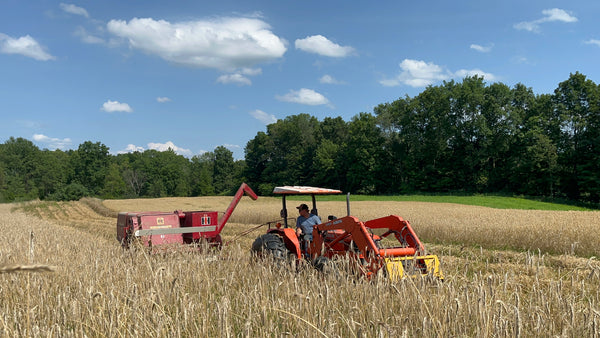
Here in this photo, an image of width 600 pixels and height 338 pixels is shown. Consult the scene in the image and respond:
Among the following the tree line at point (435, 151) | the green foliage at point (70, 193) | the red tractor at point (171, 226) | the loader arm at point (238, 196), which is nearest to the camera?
the red tractor at point (171, 226)

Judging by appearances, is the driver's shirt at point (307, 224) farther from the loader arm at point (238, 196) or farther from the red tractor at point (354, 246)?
the loader arm at point (238, 196)

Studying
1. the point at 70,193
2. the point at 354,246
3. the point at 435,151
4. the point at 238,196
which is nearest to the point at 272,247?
the point at 354,246

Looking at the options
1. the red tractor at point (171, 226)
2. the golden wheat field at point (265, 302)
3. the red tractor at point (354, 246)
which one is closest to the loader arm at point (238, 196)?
the red tractor at point (171, 226)

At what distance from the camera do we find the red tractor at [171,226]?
995 centimetres

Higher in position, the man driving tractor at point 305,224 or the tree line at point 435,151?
the tree line at point 435,151

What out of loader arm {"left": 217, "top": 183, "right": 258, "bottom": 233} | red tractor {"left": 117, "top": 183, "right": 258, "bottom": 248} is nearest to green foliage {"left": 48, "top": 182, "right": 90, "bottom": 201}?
red tractor {"left": 117, "top": 183, "right": 258, "bottom": 248}

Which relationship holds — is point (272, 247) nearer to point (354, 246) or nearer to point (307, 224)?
point (307, 224)

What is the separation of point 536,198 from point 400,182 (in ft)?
64.0

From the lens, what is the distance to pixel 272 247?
24.1 ft

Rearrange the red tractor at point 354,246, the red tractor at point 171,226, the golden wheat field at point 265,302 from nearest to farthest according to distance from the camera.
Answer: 1. the golden wheat field at point 265,302
2. the red tractor at point 354,246
3. the red tractor at point 171,226

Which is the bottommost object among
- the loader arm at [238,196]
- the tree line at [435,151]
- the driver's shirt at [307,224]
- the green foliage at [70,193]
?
the green foliage at [70,193]

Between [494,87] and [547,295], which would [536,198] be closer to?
[494,87]

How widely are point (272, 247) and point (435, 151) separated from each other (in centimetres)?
5234

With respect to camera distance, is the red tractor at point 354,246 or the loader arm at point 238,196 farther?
the loader arm at point 238,196
